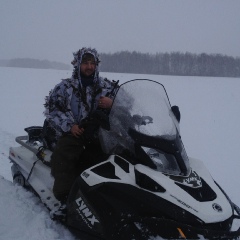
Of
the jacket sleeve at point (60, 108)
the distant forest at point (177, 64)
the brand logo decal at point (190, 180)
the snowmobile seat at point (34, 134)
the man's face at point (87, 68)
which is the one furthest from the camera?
the distant forest at point (177, 64)

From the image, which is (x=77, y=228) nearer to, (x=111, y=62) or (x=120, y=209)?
(x=120, y=209)

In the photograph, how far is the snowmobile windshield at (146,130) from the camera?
2.23 meters


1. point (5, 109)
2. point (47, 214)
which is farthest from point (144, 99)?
point (5, 109)

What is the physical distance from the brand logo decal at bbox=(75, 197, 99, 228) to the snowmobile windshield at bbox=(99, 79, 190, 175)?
48cm

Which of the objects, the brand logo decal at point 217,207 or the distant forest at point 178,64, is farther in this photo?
the distant forest at point 178,64

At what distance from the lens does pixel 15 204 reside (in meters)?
3.17

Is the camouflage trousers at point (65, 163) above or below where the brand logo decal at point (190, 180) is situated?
below

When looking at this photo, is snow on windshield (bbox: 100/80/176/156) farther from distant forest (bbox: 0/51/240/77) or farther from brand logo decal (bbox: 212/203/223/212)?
distant forest (bbox: 0/51/240/77)

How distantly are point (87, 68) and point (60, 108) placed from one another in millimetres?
507

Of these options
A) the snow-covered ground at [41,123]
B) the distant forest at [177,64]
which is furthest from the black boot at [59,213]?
the distant forest at [177,64]

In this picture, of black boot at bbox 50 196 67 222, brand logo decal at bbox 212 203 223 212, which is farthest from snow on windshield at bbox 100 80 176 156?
black boot at bbox 50 196 67 222

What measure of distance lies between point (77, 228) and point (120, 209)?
1.77ft

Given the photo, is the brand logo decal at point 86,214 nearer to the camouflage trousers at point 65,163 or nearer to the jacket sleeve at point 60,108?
the camouflage trousers at point 65,163

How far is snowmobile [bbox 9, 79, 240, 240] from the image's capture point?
1.98 meters
